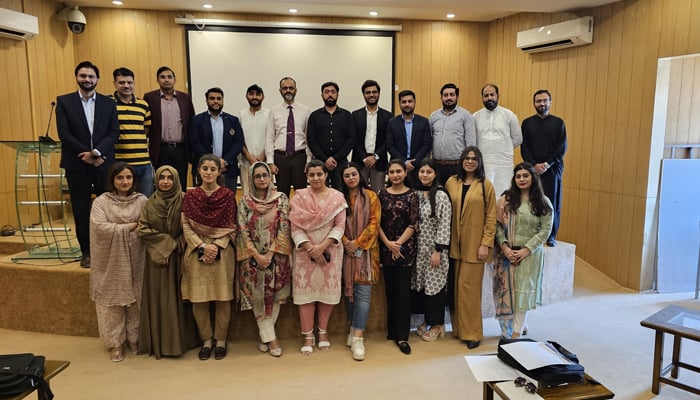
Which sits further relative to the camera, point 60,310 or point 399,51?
point 399,51

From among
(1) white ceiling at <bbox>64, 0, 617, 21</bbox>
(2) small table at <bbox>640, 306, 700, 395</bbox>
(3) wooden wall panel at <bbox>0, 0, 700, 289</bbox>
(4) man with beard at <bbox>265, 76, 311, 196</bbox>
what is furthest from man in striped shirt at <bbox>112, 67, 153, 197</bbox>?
(2) small table at <bbox>640, 306, 700, 395</bbox>

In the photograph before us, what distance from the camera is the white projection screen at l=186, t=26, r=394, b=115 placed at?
6.27 meters

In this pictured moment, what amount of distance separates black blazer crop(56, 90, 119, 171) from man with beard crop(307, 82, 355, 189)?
5.19 ft

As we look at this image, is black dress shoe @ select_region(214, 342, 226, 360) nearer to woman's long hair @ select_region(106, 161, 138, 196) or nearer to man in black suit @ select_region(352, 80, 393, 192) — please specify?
woman's long hair @ select_region(106, 161, 138, 196)

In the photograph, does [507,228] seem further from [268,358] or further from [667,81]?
[667,81]

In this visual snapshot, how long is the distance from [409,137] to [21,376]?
10.4ft

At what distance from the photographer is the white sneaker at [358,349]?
3.18 metres

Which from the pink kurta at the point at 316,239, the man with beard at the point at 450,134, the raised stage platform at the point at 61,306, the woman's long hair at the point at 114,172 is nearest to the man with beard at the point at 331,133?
the man with beard at the point at 450,134

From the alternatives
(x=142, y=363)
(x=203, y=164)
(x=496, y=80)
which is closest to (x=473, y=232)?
(x=203, y=164)

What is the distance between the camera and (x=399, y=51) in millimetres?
6652

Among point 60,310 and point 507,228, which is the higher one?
point 507,228

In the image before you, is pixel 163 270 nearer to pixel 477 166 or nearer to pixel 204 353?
pixel 204 353

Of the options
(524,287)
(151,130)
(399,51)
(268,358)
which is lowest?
(268,358)

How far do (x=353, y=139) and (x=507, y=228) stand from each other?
1.55 m
